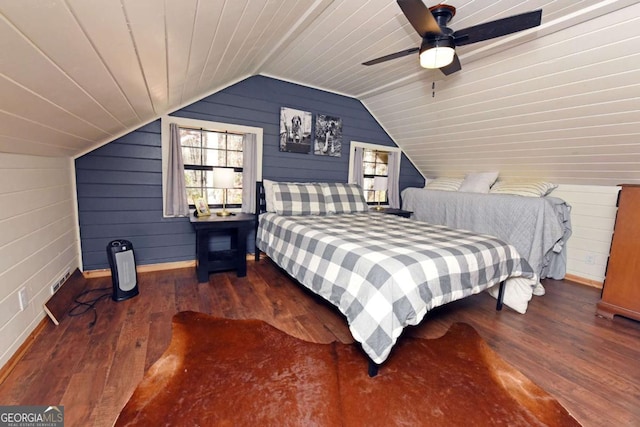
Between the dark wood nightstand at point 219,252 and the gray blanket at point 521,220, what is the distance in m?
2.72

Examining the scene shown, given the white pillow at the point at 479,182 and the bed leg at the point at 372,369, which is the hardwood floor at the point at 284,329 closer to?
the bed leg at the point at 372,369

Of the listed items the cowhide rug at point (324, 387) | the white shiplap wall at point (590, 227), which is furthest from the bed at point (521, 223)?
the cowhide rug at point (324, 387)

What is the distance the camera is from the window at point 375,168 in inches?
168

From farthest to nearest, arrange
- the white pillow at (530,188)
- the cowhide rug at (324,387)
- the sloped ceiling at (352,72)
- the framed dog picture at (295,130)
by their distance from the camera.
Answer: the framed dog picture at (295,130)
the white pillow at (530,188)
the cowhide rug at (324,387)
the sloped ceiling at (352,72)

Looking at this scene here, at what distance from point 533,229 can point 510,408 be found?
7.26 ft

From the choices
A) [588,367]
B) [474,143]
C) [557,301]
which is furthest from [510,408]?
[474,143]

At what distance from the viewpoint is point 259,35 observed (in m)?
2.12

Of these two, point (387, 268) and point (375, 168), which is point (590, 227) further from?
point (387, 268)

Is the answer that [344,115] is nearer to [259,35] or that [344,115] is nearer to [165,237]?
[259,35]

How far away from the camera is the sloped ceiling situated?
959 millimetres

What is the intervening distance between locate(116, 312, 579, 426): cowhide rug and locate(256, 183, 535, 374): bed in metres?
0.23

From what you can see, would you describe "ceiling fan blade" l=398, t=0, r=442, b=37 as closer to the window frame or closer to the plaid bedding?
the plaid bedding

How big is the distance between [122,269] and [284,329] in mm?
1514

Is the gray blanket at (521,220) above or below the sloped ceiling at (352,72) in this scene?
below
